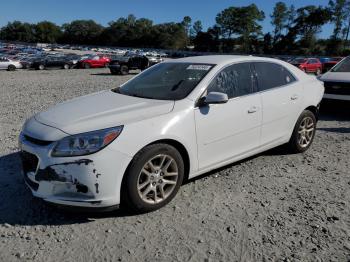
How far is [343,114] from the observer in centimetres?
905

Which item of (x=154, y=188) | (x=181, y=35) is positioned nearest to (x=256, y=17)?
(x=181, y=35)

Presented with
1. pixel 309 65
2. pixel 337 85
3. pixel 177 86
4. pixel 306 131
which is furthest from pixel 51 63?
pixel 177 86

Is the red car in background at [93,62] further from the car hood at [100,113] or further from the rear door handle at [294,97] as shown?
the car hood at [100,113]

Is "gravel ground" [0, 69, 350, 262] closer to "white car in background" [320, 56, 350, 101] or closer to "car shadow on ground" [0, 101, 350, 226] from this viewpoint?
"car shadow on ground" [0, 101, 350, 226]

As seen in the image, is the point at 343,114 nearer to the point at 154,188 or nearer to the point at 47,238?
the point at 154,188

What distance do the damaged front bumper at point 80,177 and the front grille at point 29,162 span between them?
44mm

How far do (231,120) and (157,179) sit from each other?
1168mm

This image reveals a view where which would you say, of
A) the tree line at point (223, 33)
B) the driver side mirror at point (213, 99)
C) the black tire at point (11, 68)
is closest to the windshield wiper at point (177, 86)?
the driver side mirror at point (213, 99)

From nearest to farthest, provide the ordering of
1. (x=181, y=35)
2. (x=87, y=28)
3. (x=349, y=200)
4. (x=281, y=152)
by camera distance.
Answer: (x=349, y=200)
(x=281, y=152)
(x=181, y=35)
(x=87, y=28)

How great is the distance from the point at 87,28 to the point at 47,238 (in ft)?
605

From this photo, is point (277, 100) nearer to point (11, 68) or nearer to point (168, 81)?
point (168, 81)

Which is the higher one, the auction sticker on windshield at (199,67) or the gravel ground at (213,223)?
the auction sticker on windshield at (199,67)

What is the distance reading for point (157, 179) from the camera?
12.0 ft

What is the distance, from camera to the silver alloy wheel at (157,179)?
11.7ft
